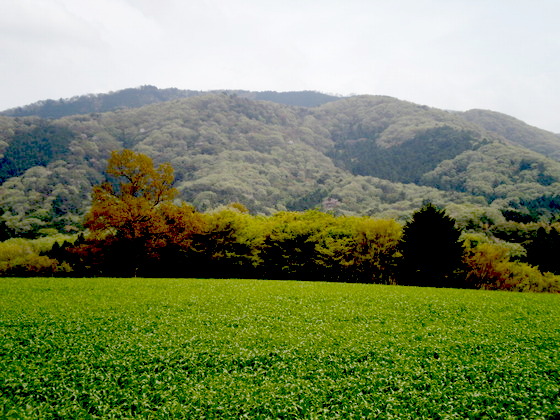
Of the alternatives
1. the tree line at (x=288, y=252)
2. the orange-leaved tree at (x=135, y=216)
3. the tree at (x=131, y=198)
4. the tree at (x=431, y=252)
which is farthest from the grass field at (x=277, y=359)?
the tree at (x=431, y=252)

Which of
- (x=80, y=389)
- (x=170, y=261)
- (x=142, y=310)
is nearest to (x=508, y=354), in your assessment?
(x=80, y=389)

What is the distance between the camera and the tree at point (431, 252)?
185ft

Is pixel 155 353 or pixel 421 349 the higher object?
pixel 421 349

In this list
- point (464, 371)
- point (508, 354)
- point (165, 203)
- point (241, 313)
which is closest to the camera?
point (464, 371)

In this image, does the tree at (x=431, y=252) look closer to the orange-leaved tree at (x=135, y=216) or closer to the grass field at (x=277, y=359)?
the grass field at (x=277, y=359)

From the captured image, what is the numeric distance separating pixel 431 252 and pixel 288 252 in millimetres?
24074

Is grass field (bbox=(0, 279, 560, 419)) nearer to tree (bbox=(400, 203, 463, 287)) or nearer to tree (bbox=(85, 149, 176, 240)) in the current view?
tree (bbox=(85, 149, 176, 240))

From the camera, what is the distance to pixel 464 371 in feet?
51.4

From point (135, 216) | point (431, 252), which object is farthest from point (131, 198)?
point (431, 252)

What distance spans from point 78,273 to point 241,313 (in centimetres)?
5266

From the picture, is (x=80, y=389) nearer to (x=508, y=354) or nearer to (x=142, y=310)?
(x=142, y=310)

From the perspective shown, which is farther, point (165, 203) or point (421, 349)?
point (165, 203)

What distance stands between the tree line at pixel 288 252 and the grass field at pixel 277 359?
71.9 ft

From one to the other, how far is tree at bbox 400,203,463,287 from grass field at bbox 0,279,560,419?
27.5 meters
